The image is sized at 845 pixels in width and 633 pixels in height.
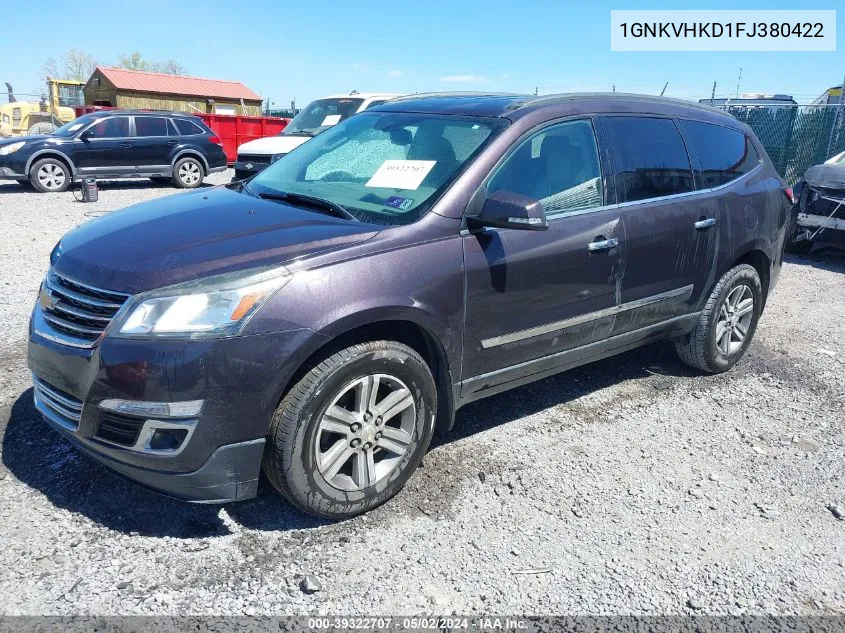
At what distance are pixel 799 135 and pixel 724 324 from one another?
1201cm

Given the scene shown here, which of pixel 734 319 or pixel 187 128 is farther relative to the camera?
pixel 187 128

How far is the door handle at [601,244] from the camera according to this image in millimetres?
3615

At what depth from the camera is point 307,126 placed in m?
12.4

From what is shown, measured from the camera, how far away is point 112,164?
14305 mm

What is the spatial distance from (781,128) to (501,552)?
14.7 m

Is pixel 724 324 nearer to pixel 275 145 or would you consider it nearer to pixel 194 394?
pixel 194 394

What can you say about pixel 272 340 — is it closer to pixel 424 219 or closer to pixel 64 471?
pixel 424 219

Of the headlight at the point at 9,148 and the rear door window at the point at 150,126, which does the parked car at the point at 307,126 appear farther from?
the headlight at the point at 9,148

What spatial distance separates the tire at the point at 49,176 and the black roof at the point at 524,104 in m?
12.0

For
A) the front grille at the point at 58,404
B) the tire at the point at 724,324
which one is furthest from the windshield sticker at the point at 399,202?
the tire at the point at 724,324

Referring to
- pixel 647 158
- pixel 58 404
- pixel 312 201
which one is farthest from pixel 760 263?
pixel 58 404

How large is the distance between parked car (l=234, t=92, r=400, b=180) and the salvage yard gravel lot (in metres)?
8.02

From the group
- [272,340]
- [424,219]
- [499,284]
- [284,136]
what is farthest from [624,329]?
[284,136]

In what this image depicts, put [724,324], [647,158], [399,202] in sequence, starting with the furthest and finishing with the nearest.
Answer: [724,324], [647,158], [399,202]
